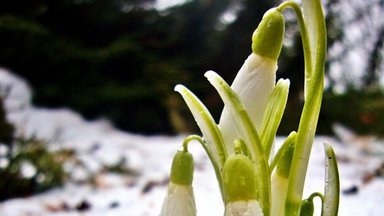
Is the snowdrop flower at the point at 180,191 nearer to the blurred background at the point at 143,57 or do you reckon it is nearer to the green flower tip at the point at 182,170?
the green flower tip at the point at 182,170

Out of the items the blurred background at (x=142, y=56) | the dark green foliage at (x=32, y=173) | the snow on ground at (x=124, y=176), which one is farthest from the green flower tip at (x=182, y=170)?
the blurred background at (x=142, y=56)

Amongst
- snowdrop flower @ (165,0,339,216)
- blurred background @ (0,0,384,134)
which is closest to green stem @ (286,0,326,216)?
snowdrop flower @ (165,0,339,216)

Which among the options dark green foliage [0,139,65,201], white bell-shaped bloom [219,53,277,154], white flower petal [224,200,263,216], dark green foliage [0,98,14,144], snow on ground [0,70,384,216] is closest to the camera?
white flower petal [224,200,263,216]

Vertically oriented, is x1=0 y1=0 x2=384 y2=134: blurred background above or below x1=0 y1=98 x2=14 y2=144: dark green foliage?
above

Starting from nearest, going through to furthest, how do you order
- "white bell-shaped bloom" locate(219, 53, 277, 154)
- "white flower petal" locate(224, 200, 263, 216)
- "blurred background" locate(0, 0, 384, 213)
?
"white flower petal" locate(224, 200, 263, 216), "white bell-shaped bloom" locate(219, 53, 277, 154), "blurred background" locate(0, 0, 384, 213)

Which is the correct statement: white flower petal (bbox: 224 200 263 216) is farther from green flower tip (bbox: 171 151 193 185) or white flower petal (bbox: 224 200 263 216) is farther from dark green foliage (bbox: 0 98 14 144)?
dark green foliage (bbox: 0 98 14 144)

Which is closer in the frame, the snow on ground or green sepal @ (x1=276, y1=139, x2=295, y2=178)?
green sepal @ (x1=276, y1=139, x2=295, y2=178)

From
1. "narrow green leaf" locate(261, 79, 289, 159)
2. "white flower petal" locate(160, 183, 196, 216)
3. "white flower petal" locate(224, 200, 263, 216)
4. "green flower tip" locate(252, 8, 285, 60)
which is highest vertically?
"green flower tip" locate(252, 8, 285, 60)

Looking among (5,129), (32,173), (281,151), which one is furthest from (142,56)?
(281,151)
